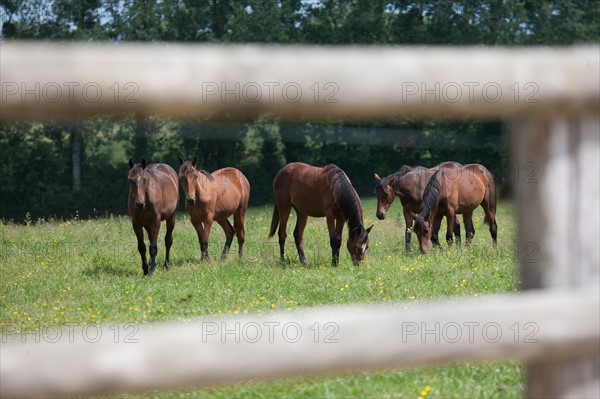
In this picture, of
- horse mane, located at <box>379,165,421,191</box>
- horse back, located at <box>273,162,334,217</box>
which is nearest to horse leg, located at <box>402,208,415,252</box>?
horse mane, located at <box>379,165,421,191</box>

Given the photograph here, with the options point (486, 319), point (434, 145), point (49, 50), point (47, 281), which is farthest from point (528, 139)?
point (434, 145)

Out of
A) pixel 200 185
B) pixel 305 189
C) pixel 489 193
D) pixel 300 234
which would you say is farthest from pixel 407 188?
pixel 200 185

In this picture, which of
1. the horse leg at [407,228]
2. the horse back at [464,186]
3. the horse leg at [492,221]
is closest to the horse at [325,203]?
the horse leg at [407,228]

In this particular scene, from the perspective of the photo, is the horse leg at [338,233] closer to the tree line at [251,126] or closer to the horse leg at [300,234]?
the horse leg at [300,234]

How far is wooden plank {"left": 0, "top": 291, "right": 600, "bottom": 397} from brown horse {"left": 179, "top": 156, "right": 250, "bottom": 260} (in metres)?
10.2

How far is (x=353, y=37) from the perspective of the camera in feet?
110

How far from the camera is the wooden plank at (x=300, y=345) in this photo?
5.48ft

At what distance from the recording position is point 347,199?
38.7 feet

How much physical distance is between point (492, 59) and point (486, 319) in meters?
0.65

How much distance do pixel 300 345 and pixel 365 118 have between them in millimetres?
602

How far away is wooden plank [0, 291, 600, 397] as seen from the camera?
1.67 metres

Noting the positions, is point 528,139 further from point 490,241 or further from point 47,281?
point 490,241

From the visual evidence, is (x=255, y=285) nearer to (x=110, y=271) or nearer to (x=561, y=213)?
(x=110, y=271)

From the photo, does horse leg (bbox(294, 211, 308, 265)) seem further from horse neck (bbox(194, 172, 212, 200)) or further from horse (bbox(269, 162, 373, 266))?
horse neck (bbox(194, 172, 212, 200))
